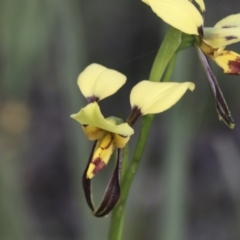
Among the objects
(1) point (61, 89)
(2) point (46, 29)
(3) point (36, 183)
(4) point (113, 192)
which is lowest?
(3) point (36, 183)

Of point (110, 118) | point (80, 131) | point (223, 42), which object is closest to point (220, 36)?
point (223, 42)

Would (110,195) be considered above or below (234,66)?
below

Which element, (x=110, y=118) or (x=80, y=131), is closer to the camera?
(x=110, y=118)

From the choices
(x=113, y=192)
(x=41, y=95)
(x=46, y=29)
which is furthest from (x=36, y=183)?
(x=113, y=192)

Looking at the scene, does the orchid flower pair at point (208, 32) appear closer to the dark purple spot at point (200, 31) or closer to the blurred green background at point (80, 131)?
the dark purple spot at point (200, 31)

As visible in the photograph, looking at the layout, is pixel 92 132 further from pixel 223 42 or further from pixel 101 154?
pixel 223 42

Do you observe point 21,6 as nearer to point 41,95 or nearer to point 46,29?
point 46,29
